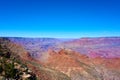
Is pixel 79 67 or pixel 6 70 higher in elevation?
pixel 6 70

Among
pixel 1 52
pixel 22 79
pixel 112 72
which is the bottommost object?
pixel 112 72

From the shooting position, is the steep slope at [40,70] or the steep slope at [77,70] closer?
the steep slope at [40,70]

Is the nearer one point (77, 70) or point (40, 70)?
point (40, 70)

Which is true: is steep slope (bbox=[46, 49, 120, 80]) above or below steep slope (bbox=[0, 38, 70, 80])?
below

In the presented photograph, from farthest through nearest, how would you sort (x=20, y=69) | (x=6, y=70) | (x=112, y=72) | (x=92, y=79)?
(x=112, y=72) → (x=92, y=79) → (x=20, y=69) → (x=6, y=70)

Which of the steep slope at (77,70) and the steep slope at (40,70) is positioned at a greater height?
the steep slope at (40,70)

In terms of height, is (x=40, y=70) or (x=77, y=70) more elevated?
(x=40, y=70)

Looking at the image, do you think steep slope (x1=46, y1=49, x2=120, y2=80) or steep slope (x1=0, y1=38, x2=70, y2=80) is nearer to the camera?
steep slope (x1=0, y1=38, x2=70, y2=80)

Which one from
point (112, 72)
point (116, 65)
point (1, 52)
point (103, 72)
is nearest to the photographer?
point (1, 52)

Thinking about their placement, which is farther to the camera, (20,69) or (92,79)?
(92,79)

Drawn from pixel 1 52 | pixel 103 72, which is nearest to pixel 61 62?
pixel 103 72

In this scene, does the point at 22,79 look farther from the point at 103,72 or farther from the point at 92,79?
the point at 103,72
